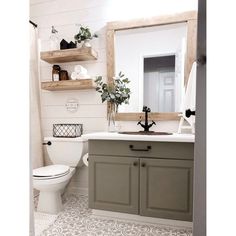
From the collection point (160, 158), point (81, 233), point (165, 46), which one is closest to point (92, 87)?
point (165, 46)

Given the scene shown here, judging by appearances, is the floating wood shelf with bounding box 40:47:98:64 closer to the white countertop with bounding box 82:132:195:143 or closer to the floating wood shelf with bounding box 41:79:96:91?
the floating wood shelf with bounding box 41:79:96:91

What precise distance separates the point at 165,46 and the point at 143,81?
1.42 feet

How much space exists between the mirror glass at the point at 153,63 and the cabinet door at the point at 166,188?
2.28 feet

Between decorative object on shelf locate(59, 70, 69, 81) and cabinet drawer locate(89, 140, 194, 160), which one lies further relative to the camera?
decorative object on shelf locate(59, 70, 69, 81)

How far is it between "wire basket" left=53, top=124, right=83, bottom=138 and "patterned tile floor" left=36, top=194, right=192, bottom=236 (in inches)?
33.2

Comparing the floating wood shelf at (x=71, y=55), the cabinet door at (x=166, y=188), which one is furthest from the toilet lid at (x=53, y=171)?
the floating wood shelf at (x=71, y=55)

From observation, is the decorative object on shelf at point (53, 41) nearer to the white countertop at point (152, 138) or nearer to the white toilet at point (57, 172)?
the white toilet at point (57, 172)

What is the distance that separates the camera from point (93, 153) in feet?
6.28

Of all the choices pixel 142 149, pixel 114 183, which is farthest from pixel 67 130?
pixel 142 149

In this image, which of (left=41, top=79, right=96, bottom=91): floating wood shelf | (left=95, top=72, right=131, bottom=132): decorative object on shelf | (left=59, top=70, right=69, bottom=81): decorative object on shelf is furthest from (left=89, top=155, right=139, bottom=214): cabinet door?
(left=59, top=70, right=69, bottom=81): decorative object on shelf

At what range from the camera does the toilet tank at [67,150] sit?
2.25 meters

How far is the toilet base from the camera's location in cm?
206

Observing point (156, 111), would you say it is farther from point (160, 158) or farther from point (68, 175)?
point (68, 175)

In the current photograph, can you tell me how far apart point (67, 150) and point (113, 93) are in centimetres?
82
